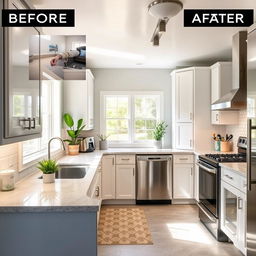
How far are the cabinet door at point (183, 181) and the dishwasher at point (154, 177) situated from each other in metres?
0.09

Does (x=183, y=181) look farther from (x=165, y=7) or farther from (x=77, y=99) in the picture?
(x=165, y=7)

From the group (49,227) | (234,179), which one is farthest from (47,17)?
(234,179)

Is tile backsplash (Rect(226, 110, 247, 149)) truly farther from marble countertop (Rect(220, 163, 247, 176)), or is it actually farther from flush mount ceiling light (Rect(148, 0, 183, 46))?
flush mount ceiling light (Rect(148, 0, 183, 46))

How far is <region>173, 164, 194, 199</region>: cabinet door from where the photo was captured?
14.2 feet

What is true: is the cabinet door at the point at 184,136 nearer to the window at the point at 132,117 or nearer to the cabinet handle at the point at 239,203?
the window at the point at 132,117

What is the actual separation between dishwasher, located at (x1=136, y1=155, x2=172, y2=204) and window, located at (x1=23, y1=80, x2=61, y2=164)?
1468 mm

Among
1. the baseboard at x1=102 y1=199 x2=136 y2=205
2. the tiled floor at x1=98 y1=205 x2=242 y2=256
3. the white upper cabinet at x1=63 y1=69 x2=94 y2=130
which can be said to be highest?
the white upper cabinet at x1=63 y1=69 x2=94 y2=130

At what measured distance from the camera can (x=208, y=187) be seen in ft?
10.7

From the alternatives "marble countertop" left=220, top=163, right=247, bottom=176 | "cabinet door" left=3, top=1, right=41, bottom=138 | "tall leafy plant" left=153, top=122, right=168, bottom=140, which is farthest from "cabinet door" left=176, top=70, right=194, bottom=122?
"cabinet door" left=3, top=1, right=41, bottom=138

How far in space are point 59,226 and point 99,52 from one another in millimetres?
2843

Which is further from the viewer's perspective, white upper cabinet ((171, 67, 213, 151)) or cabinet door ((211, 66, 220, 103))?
white upper cabinet ((171, 67, 213, 151))

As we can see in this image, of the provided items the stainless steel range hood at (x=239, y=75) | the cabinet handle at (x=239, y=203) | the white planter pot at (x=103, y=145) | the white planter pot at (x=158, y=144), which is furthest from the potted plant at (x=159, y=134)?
the cabinet handle at (x=239, y=203)

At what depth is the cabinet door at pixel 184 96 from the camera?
441 centimetres

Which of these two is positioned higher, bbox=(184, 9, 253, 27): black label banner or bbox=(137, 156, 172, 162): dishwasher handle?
bbox=(184, 9, 253, 27): black label banner
